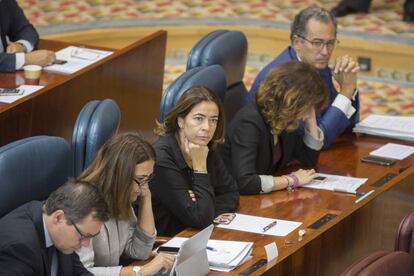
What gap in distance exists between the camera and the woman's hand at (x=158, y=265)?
11.7 ft

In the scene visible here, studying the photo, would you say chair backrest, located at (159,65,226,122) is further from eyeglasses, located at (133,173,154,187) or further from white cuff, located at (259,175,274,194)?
eyeglasses, located at (133,173,154,187)

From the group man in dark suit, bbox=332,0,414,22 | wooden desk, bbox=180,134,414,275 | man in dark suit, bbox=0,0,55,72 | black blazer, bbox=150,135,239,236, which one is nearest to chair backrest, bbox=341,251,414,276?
wooden desk, bbox=180,134,414,275

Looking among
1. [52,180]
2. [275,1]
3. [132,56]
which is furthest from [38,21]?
[52,180]

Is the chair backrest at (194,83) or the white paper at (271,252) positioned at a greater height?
the chair backrest at (194,83)

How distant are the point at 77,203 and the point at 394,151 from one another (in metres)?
2.24

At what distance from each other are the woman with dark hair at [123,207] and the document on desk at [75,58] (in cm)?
174

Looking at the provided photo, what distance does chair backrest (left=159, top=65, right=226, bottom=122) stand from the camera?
4.66 metres

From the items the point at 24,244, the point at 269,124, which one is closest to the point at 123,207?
the point at 24,244

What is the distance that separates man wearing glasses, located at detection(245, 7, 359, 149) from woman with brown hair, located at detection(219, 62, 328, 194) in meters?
0.46

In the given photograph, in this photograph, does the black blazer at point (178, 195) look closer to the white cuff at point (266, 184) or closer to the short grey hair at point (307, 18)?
the white cuff at point (266, 184)

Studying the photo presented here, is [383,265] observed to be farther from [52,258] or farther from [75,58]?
[75,58]

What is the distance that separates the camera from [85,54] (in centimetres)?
566

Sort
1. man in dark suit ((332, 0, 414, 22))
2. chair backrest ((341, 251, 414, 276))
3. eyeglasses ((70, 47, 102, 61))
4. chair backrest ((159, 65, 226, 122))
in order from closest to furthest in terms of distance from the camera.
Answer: chair backrest ((341, 251, 414, 276)) → chair backrest ((159, 65, 226, 122)) → eyeglasses ((70, 47, 102, 61)) → man in dark suit ((332, 0, 414, 22))

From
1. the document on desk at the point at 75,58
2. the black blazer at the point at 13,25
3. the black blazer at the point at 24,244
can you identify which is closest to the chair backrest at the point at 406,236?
the black blazer at the point at 24,244
